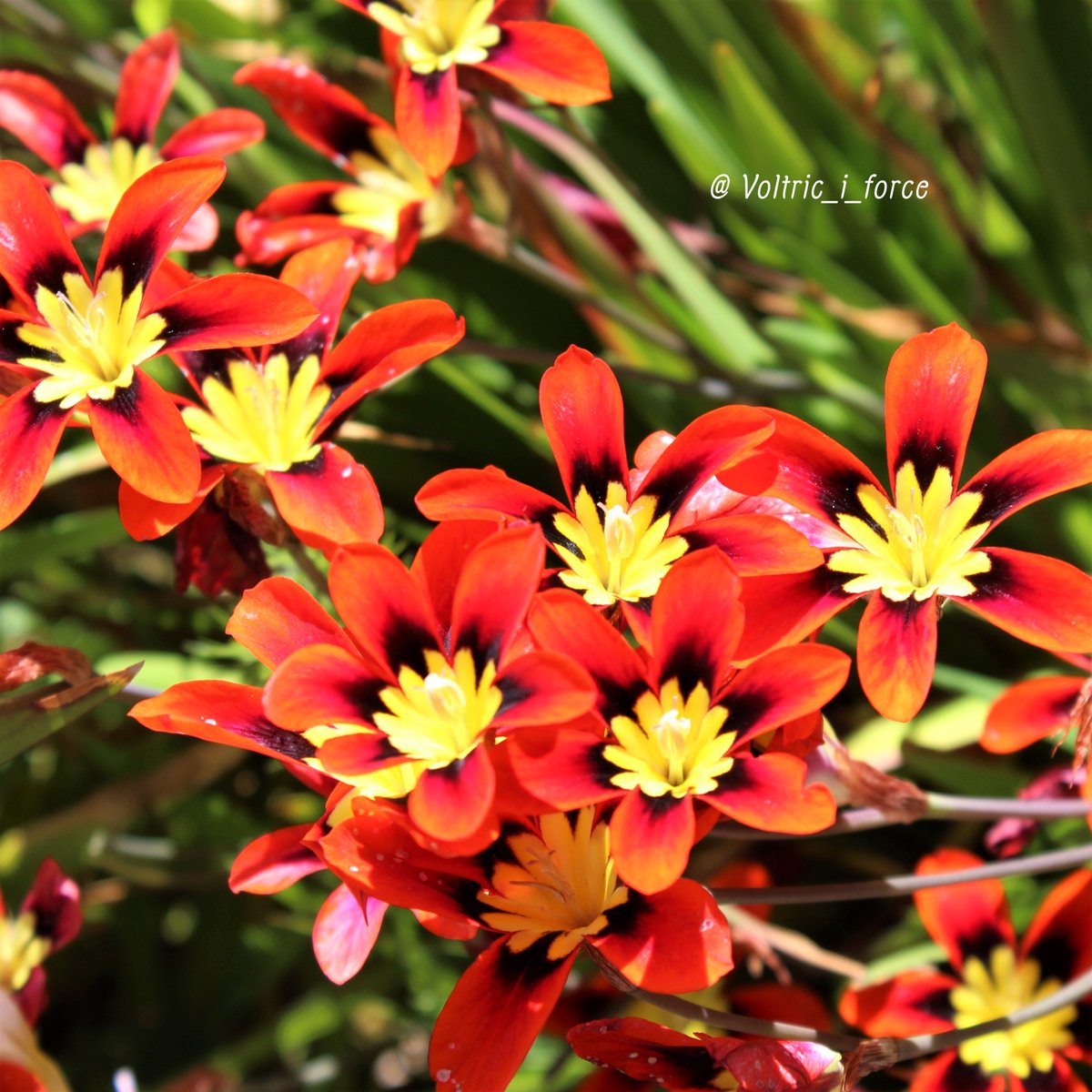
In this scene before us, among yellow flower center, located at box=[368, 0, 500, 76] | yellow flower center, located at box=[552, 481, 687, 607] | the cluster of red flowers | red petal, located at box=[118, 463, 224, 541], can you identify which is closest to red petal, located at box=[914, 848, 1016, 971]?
the cluster of red flowers

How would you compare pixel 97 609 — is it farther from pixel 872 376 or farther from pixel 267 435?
pixel 872 376

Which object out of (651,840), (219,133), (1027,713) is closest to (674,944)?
(651,840)

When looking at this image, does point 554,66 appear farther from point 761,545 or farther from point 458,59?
point 761,545

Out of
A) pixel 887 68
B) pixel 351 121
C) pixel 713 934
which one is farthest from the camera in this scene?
pixel 887 68

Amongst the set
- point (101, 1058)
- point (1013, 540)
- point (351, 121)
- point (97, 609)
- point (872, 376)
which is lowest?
point (101, 1058)

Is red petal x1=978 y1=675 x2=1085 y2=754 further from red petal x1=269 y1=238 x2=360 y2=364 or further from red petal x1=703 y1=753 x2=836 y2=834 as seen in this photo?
red petal x1=269 y1=238 x2=360 y2=364

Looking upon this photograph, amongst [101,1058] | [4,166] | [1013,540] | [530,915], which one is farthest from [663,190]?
[101,1058]

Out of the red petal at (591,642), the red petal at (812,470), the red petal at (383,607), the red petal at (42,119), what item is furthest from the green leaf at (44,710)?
the red petal at (42,119)

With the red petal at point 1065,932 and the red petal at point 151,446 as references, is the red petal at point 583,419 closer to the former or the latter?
the red petal at point 151,446
